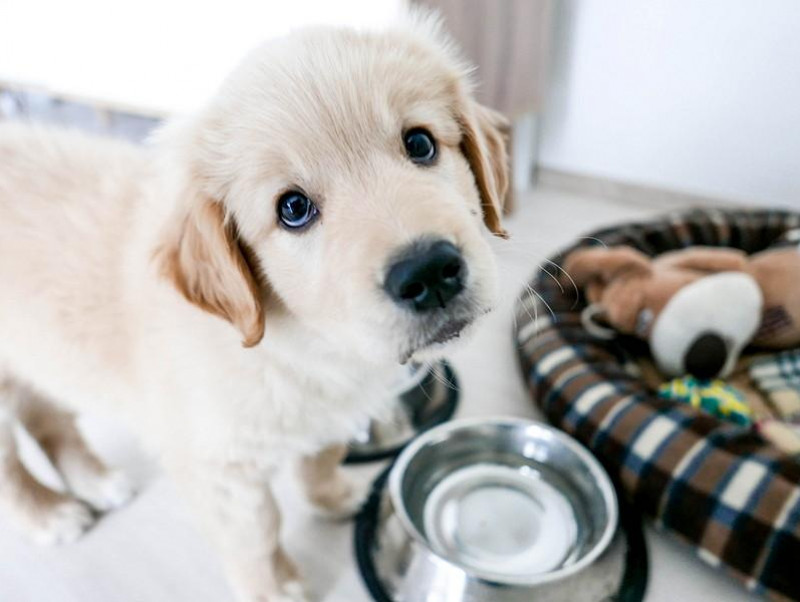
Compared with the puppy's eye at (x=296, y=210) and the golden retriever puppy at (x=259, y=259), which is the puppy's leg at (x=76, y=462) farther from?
the puppy's eye at (x=296, y=210)

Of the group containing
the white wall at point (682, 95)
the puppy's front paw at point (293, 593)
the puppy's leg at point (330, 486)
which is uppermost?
the white wall at point (682, 95)

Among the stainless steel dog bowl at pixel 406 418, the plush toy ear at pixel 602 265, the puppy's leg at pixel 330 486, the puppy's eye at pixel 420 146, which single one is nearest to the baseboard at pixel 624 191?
the plush toy ear at pixel 602 265

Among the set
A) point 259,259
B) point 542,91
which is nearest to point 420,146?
point 259,259

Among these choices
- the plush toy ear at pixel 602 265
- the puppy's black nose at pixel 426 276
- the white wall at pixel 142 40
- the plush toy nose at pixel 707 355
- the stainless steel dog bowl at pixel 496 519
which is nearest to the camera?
the puppy's black nose at pixel 426 276

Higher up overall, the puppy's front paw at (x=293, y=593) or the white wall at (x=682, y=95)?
the white wall at (x=682, y=95)

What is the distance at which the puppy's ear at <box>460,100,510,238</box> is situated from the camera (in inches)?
36.3

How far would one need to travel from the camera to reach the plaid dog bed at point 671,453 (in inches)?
41.7

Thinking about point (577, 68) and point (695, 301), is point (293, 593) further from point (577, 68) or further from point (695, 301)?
point (577, 68)

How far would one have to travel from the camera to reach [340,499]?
1290 mm

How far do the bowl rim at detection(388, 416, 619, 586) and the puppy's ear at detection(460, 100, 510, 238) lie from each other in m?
0.52

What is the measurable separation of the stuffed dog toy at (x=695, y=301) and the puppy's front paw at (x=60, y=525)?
1282 mm

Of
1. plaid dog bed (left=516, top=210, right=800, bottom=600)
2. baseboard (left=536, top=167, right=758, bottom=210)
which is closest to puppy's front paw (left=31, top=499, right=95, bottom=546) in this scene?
plaid dog bed (left=516, top=210, right=800, bottom=600)

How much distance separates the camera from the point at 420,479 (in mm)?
1299

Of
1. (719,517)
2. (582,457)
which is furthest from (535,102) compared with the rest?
(719,517)
